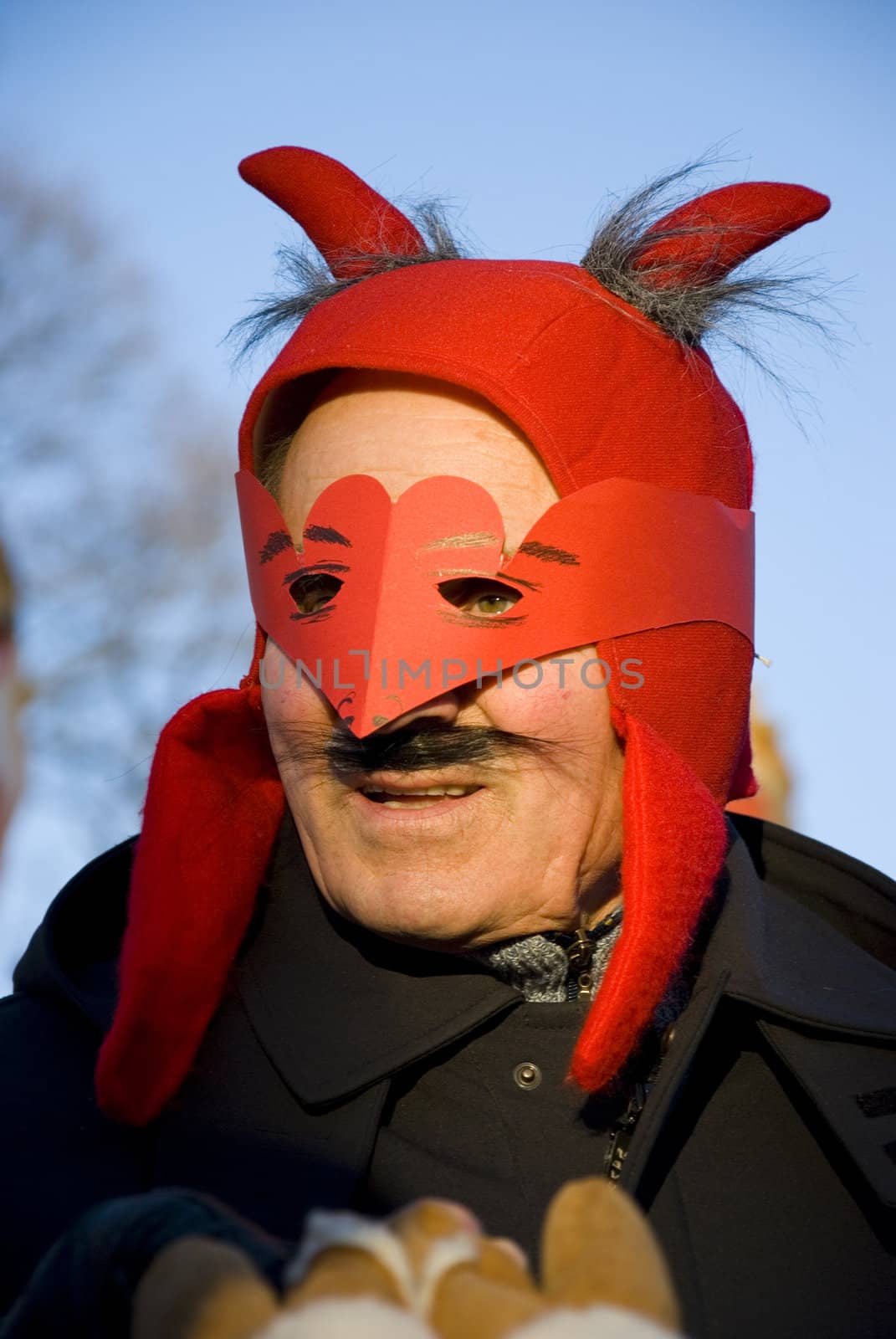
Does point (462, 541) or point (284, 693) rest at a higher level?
point (462, 541)

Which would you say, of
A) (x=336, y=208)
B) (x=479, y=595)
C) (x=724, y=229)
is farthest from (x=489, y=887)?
(x=336, y=208)

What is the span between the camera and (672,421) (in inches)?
109

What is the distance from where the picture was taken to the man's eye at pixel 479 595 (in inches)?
102

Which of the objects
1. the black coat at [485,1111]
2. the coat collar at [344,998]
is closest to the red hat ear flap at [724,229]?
the black coat at [485,1111]

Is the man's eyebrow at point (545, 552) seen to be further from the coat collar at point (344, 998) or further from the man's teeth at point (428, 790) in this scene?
the coat collar at point (344, 998)

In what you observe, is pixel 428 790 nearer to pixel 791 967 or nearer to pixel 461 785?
pixel 461 785

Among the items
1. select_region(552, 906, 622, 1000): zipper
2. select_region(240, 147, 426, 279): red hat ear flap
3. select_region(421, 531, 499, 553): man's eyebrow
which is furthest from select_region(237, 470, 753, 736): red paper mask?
select_region(240, 147, 426, 279): red hat ear flap

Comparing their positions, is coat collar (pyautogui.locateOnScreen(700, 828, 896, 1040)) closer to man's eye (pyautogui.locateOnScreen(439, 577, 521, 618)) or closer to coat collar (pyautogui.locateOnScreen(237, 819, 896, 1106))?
coat collar (pyautogui.locateOnScreen(237, 819, 896, 1106))

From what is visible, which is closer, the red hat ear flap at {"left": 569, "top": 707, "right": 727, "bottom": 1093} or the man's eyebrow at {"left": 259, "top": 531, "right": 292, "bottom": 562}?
the red hat ear flap at {"left": 569, "top": 707, "right": 727, "bottom": 1093}

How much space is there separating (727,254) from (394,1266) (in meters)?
2.17

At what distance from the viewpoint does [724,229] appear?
114 inches

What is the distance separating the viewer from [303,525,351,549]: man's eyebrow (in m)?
2.59

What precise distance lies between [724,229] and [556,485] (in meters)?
0.69

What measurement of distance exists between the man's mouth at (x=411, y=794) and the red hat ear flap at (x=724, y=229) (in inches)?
42.5
